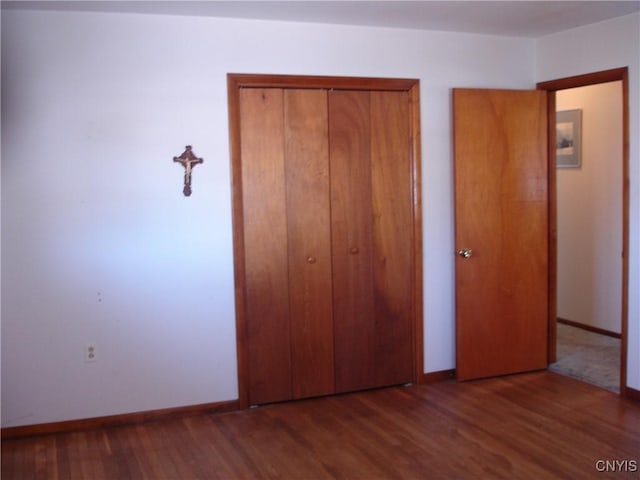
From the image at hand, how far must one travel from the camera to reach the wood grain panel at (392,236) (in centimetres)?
423

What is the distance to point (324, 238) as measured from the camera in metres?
4.14

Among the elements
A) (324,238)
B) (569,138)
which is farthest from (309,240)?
(569,138)

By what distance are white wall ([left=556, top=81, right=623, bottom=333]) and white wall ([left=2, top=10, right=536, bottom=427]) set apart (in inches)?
91.8

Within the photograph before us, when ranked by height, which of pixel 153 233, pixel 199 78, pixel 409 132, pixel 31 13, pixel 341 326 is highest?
pixel 31 13

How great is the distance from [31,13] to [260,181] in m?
1.50

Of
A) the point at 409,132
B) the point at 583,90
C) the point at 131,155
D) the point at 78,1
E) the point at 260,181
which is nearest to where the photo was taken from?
the point at 78,1

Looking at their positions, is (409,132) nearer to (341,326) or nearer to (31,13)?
(341,326)

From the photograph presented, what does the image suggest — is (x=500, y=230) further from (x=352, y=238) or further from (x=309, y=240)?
(x=309, y=240)

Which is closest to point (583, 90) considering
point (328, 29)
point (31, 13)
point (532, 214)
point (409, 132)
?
point (532, 214)

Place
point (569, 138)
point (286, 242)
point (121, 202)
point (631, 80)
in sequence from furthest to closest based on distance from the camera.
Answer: point (569, 138), point (286, 242), point (631, 80), point (121, 202)

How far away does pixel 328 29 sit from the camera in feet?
13.3

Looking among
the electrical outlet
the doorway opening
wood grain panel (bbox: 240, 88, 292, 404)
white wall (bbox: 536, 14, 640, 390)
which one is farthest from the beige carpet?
the electrical outlet

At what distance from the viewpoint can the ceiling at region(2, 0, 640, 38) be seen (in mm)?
3518

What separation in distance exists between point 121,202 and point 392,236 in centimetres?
168
